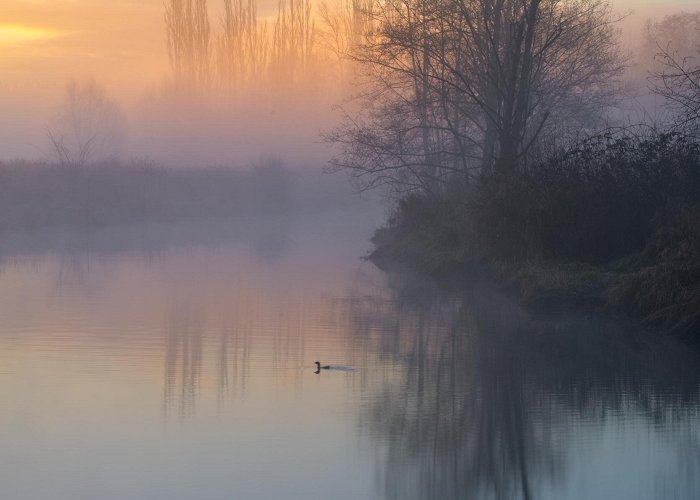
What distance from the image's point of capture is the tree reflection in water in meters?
8.43

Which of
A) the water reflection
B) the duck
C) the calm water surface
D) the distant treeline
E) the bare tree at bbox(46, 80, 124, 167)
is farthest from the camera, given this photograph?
the bare tree at bbox(46, 80, 124, 167)

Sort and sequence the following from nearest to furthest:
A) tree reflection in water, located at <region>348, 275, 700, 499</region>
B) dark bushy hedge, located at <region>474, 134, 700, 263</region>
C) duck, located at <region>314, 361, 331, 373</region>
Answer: tree reflection in water, located at <region>348, 275, 700, 499</region> → duck, located at <region>314, 361, 331, 373</region> → dark bushy hedge, located at <region>474, 134, 700, 263</region>

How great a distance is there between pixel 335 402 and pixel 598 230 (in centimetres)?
1201

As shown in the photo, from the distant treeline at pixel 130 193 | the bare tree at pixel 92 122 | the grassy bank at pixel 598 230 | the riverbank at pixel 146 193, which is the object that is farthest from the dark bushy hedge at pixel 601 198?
the bare tree at pixel 92 122

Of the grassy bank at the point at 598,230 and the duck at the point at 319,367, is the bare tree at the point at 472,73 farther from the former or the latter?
the duck at the point at 319,367

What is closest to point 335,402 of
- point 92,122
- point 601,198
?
point 601,198

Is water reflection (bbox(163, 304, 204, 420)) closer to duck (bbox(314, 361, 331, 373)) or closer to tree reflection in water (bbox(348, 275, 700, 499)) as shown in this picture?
duck (bbox(314, 361, 331, 373))

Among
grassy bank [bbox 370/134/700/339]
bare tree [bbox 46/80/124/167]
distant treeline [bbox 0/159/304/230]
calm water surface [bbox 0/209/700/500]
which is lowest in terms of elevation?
calm water surface [bbox 0/209/700/500]

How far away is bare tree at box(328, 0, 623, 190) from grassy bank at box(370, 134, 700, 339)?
1878 mm

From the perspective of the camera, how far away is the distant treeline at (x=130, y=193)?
180 feet

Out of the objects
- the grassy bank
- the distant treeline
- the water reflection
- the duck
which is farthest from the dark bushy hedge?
the distant treeline

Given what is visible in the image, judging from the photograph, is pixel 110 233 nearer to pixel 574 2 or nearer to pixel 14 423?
pixel 574 2

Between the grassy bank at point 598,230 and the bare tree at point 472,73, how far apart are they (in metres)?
1.88

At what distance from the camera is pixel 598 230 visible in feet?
71.5
